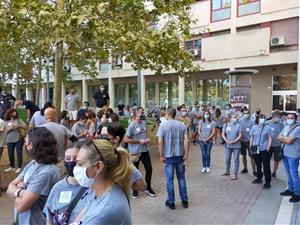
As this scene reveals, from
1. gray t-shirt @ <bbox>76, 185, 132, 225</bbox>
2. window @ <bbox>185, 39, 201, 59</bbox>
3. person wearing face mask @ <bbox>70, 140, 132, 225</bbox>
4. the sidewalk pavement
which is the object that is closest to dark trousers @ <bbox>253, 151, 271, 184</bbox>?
the sidewalk pavement

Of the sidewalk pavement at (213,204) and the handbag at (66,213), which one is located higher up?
the handbag at (66,213)

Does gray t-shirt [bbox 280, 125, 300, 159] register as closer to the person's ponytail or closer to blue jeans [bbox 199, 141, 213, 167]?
blue jeans [bbox 199, 141, 213, 167]

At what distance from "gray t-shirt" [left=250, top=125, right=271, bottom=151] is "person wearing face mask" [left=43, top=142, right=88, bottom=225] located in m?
6.64

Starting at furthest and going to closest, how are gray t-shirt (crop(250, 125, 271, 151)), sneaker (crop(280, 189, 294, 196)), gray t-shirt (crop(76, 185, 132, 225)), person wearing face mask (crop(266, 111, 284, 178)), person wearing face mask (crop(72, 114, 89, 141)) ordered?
person wearing face mask (crop(266, 111, 284, 178)), person wearing face mask (crop(72, 114, 89, 141)), gray t-shirt (crop(250, 125, 271, 151)), sneaker (crop(280, 189, 294, 196)), gray t-shirt (crop(76, 185, 132, 225))

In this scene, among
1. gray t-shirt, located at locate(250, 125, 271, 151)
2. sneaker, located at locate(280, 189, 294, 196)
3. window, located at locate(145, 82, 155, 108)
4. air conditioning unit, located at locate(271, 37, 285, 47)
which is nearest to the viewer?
sneaker, located at locate(280, 189, 294, 196)

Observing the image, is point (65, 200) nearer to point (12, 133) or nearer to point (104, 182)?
point (104, 182)

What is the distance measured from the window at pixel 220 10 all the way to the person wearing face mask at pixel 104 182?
79.4 feet

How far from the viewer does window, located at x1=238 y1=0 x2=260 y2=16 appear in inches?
925

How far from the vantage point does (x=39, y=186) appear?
9.53ft

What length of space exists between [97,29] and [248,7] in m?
20.1

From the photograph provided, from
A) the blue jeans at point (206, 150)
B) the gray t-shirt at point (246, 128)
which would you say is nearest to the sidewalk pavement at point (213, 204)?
the blue jeans at point (206, 150)

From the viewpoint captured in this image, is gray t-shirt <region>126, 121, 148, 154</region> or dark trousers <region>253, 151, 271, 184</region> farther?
dark trousers <region>253, 151, 271, 184</region>

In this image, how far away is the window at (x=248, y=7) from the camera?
23500mm

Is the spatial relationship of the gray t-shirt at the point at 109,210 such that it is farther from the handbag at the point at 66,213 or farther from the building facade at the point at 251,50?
the building facade at the point at 251,50
